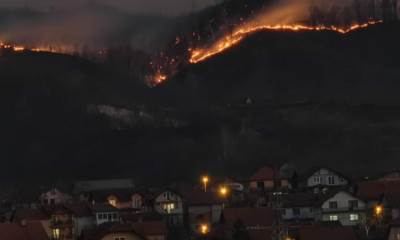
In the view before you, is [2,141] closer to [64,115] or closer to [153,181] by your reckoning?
[64,115]

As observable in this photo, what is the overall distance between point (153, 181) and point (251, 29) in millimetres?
91428

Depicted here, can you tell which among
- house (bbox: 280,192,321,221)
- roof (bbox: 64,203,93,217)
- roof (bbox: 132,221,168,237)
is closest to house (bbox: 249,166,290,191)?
house (bbox: 280,192,321,221)

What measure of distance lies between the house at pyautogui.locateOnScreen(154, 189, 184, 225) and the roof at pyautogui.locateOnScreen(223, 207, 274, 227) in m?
9.12

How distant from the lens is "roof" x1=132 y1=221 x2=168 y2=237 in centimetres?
5544

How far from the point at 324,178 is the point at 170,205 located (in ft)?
45.3

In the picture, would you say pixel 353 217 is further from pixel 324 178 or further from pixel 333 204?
pixel 324 178

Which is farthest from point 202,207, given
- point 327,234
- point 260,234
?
point 327,234

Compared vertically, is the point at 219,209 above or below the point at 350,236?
above

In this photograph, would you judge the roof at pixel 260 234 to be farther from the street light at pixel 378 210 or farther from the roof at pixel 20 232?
the roof at pixel 20 232

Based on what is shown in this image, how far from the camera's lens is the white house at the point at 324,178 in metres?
78.4

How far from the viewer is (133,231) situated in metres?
53.3

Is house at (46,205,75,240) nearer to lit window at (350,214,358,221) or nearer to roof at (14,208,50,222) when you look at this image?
roof at (14,208,50,222)

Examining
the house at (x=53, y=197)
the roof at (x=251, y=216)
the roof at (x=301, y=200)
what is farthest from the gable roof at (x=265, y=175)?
the roof at (x=251, y=216)

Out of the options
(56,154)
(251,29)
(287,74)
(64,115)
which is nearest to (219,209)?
(56,154)
